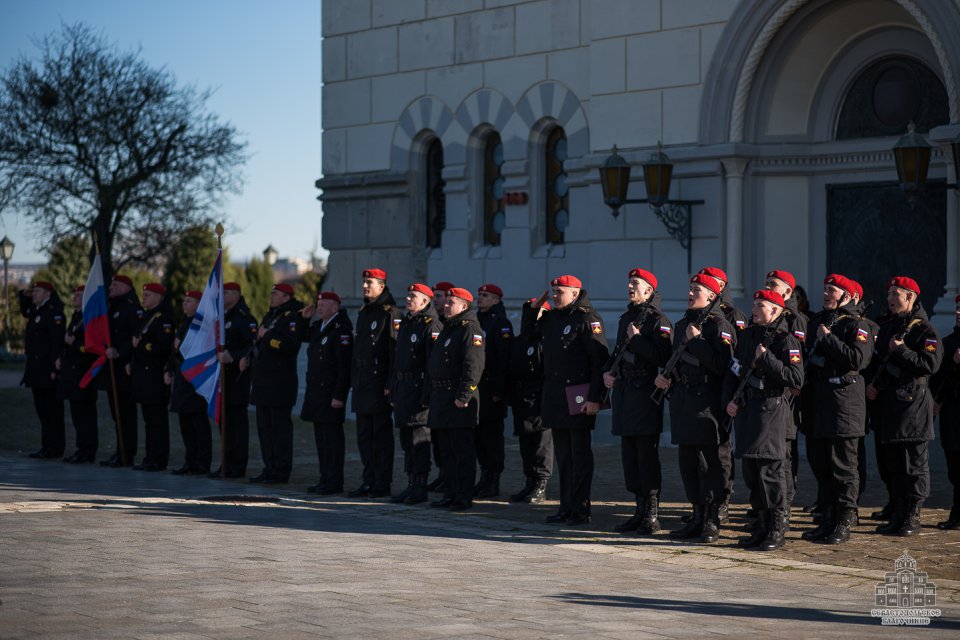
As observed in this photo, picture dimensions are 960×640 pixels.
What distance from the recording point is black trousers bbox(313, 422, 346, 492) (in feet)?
43.9

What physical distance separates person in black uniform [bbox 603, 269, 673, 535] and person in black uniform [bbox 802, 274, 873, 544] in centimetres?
108

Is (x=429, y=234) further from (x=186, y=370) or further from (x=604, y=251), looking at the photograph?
(x=186, y=370)

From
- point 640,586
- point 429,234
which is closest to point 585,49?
point 429,234

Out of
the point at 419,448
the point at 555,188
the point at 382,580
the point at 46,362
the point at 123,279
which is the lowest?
the point at 382,580

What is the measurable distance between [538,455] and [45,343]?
6.76m

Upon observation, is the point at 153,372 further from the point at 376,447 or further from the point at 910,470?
the point at 910,470

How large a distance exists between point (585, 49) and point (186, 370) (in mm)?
6257

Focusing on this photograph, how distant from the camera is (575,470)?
11.4 m

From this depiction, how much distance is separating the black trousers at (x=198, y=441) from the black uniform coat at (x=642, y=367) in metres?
5.43

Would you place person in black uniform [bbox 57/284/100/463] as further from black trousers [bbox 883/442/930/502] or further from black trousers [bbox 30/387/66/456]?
black trousers [bbox 883/442/930/502]

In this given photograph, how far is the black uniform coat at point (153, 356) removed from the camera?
1550cm

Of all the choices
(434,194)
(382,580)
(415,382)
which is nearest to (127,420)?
(415,382)

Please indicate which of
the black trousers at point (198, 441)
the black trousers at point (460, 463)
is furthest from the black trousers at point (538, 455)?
the black trousers at point (198, 441)

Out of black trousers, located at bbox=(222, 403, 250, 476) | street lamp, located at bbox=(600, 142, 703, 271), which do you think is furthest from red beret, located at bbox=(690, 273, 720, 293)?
black trousers, located at bbox=(222, 403, 250, 476)
